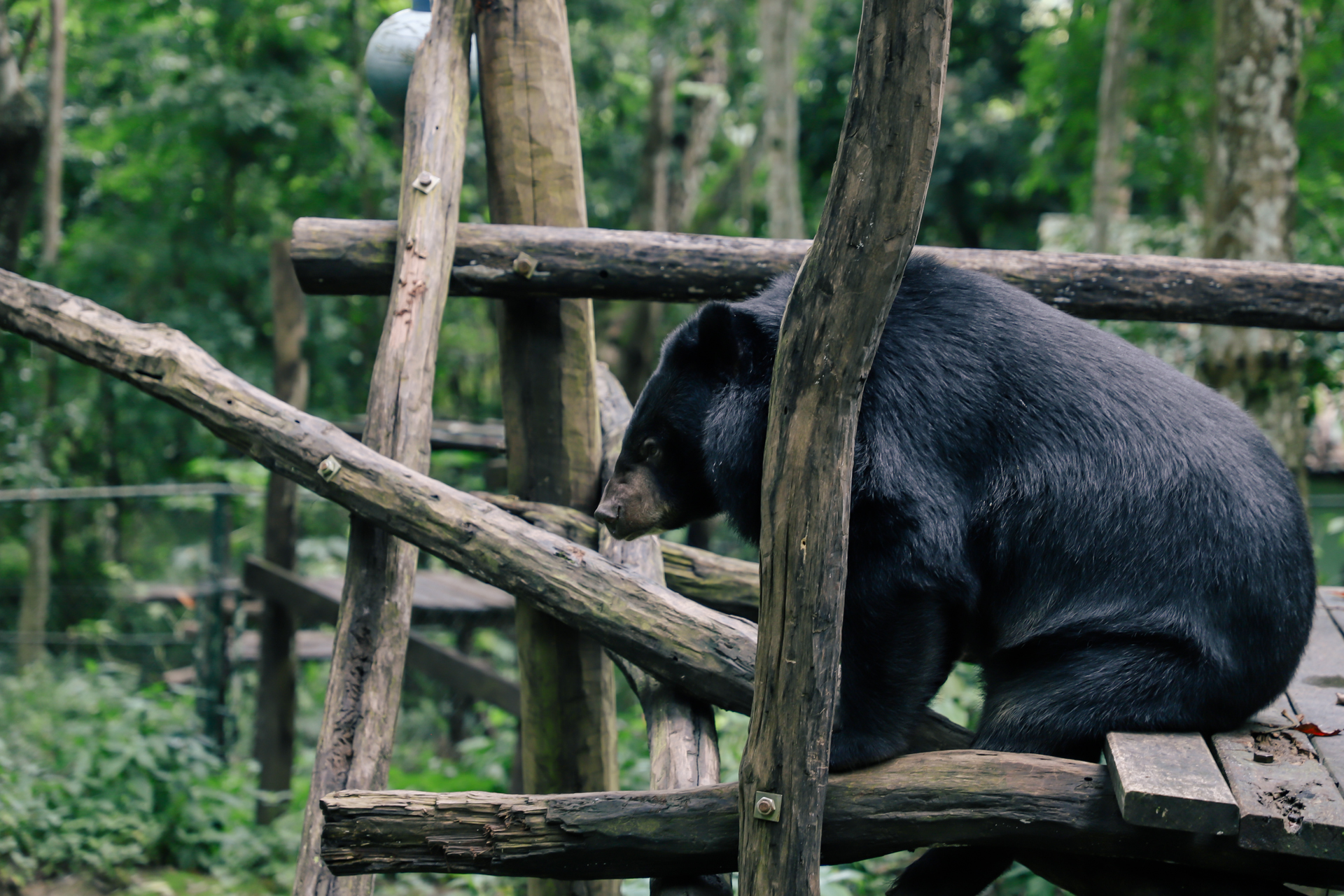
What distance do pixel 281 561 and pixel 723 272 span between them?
474 centimetres

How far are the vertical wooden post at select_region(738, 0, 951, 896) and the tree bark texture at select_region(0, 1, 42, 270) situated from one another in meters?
6.87

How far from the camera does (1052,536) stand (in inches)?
78.9

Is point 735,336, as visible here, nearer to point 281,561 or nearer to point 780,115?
point 281,561

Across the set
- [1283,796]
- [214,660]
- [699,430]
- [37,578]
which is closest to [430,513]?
[699,430]

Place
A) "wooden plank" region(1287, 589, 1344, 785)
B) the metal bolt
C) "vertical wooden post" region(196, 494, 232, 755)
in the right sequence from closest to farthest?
"wooden plank" region(1287, 589, 1344, 785) < the metal bolt < "vertical wooden post" region(196, 494, 232, 755)

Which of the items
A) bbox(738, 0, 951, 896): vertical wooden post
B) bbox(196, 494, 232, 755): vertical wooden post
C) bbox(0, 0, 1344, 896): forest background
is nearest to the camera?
bbox(738, 0, 951, 896): vertical wooden post

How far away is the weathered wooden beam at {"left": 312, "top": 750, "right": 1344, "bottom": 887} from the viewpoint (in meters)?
1.72

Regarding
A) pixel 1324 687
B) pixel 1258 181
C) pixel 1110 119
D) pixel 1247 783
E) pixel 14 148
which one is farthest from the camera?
pixel 1110 119

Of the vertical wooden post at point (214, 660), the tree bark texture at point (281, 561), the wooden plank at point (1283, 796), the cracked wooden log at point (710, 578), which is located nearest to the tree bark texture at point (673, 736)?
the cracked wooden log at point (710, 578)

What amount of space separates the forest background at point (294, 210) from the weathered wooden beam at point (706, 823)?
415 centimetres

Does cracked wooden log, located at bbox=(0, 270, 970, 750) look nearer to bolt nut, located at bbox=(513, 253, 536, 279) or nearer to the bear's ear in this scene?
the bear's ear

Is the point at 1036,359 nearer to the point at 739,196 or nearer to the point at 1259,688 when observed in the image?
the point at 1259,688

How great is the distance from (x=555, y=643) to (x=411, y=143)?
5.10ft

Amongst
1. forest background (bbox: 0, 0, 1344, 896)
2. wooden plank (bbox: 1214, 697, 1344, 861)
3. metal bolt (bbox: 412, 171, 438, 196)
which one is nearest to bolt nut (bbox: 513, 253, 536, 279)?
metal bolt (bbox: 412, 171, 438, 196)
